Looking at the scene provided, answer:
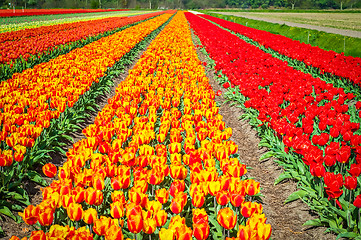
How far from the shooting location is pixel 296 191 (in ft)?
14.6

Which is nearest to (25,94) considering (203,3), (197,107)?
(197,107)

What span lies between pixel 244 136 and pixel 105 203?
4223mm

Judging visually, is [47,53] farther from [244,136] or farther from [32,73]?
[244,136]

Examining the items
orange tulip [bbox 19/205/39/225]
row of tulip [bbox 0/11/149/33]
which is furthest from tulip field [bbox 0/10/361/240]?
row of tulip [bbox 0/11/149/33]

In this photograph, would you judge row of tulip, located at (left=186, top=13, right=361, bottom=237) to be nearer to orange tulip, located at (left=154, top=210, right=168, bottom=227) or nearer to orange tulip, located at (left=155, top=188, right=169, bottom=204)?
orange tulip, located at (left=155, top=188, right=169, bottom=204)

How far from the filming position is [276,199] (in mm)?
4637

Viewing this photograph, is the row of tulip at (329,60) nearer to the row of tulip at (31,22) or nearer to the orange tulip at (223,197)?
the orange tulip at (223,197)

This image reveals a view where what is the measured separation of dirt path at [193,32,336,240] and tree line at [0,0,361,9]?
63.5 m

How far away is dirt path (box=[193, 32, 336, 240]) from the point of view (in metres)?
3.82

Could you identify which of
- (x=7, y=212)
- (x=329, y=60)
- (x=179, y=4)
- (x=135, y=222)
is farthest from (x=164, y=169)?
(x=179, y=4)

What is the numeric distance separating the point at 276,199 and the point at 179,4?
189 meters

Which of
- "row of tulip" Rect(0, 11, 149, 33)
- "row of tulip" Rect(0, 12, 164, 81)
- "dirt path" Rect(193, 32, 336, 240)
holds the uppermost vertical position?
"row of tulip" Rect(0, 11, 149, 33)

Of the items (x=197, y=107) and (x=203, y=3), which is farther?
(x=203, y=3)

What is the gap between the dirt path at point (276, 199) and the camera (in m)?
3.82
